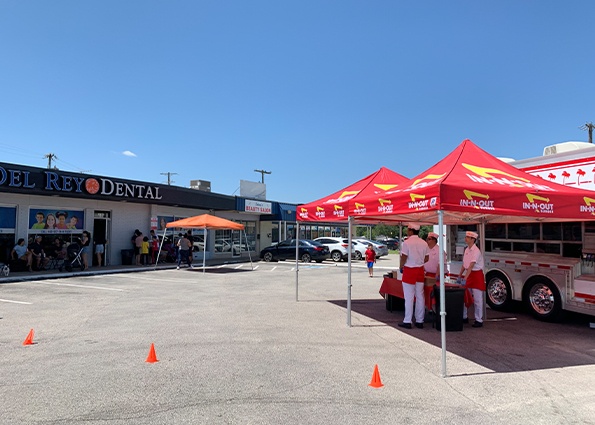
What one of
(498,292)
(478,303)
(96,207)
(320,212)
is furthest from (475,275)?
(96,207)

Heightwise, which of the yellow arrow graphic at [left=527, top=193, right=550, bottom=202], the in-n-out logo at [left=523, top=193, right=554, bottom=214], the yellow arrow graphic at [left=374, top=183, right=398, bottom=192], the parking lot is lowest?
the parking lot

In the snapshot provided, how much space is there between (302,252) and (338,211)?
1806 centimetres

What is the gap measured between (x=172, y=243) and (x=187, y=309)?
1461 centimetres

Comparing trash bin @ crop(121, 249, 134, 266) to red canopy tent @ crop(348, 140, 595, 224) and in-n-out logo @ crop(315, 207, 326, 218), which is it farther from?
red canopy tent @ crop(348, 140, 595, 224)

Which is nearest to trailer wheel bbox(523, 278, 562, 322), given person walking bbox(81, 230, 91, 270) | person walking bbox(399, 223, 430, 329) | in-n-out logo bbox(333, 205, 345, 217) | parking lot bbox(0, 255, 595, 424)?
parking lot bbox(0, 255, 595, 424)

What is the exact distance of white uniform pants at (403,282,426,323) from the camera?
26.1 feet

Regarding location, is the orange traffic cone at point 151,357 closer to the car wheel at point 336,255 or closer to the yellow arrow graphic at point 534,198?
the yellow arrow graphic at point 534,198

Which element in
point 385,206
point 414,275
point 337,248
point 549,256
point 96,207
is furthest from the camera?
point 337,248

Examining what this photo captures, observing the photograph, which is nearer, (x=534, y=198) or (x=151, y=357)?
(x=151, y=357)

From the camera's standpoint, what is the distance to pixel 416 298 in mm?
8156

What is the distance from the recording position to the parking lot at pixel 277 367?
13.9 feet

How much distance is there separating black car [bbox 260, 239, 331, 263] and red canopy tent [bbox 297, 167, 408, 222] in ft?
52.3

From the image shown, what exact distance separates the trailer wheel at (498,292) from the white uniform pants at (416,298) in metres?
2.80

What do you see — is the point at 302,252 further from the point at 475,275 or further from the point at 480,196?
the point at 480,196
